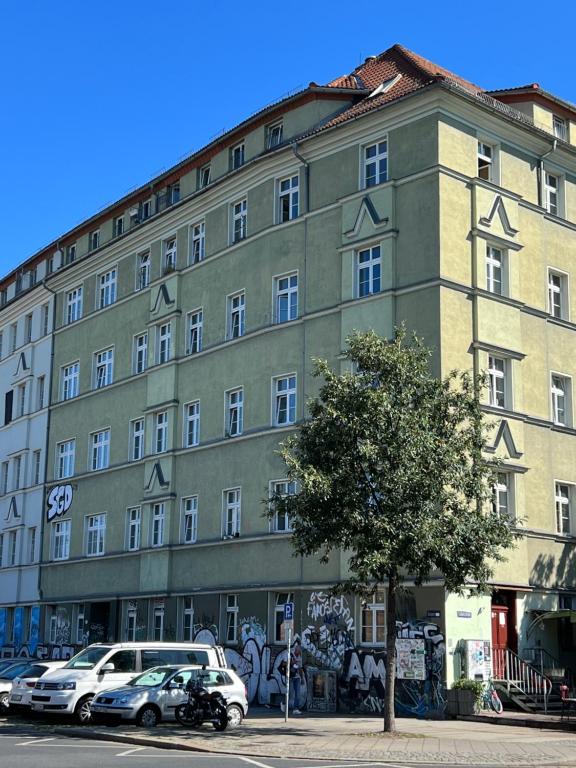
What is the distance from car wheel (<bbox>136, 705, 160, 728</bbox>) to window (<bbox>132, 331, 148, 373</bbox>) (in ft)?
62.1

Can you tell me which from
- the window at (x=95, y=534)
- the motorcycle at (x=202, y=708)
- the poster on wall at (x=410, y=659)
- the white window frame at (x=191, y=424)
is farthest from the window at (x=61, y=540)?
the motorcycle at (x=202, y=708)

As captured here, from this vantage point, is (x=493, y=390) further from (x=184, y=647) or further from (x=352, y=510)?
(x=184, y=647)

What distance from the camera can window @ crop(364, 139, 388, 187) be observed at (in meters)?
32.4

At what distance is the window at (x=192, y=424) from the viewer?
3794cm

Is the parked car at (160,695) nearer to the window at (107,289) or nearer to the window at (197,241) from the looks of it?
the window at (197,241)

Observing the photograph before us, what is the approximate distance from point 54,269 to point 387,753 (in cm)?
3514

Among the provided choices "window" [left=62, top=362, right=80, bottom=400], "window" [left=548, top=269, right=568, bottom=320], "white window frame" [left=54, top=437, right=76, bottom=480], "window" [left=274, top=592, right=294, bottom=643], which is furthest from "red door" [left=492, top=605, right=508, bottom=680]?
"window" [left=62, top=362, right=80, bottom=400]

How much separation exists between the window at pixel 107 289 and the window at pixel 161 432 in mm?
6854

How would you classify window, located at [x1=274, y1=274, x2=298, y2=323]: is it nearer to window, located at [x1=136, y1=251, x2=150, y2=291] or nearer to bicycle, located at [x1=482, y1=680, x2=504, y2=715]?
window, located at [x1=136, y1=251, x2=150, y2=291]

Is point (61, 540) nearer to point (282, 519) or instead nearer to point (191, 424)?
point (191, 424)

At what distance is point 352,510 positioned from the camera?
2308cm

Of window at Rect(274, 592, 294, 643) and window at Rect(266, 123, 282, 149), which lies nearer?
window at Rect(274, 592, 294, 643)

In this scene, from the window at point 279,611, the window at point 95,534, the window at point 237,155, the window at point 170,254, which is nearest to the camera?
the window at point 279,611

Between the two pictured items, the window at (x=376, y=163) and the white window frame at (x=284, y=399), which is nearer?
the window at (x=376, y=163)
